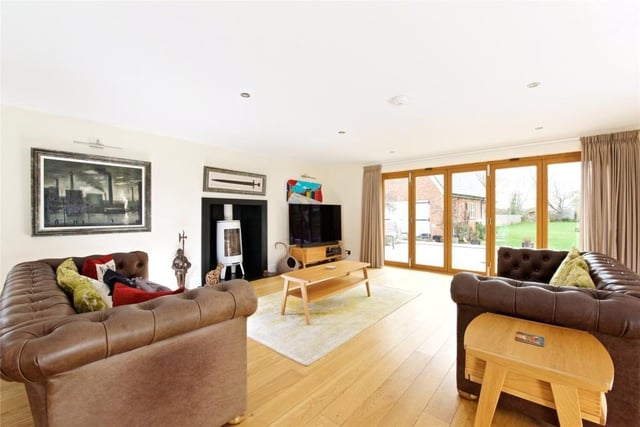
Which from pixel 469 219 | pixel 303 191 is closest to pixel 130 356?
pixel 303 191

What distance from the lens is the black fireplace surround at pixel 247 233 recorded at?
430 cm

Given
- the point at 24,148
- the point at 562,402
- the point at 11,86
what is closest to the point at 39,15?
the point at 11,86

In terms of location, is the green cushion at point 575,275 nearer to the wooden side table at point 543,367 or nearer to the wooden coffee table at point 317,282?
the wooden side table at point 543,367

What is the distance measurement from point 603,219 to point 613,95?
1.97 metres

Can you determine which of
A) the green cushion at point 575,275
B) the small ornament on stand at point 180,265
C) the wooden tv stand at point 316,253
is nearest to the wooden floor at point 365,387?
the green cushion at point 575,275

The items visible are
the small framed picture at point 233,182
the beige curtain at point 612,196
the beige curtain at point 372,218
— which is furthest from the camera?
the beige curtain at point 372,218

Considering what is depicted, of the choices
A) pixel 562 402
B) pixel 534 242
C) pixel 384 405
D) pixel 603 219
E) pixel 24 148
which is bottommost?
pixel 384 405

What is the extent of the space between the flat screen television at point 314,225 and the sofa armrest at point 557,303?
13.1ft

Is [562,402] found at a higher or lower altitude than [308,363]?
higher

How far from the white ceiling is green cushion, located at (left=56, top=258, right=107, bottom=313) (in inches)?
59.7

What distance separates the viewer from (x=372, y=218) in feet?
19.0

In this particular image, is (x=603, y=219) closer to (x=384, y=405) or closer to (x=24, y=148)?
(x=384, y=405)

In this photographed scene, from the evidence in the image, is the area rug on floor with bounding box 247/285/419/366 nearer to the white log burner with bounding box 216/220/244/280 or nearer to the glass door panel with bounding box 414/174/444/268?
the white log burner with bounding box 216/220/244/280

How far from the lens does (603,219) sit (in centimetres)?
360
